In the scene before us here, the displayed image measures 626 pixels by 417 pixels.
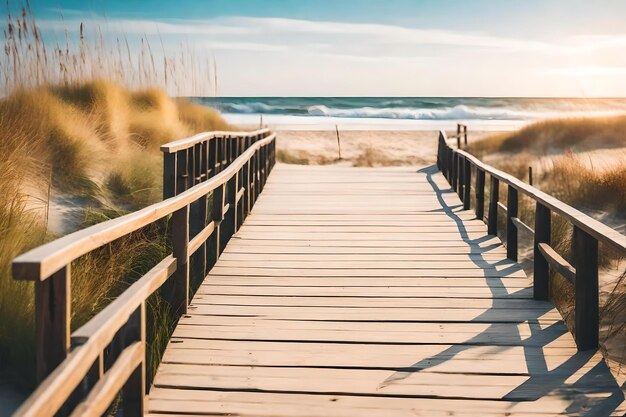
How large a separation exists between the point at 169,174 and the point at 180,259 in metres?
1.75

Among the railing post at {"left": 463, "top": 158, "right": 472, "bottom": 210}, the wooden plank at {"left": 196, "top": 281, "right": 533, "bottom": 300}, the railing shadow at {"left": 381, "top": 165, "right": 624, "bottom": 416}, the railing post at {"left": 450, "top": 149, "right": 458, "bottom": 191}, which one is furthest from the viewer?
the railing post at {"left": 450, "top": 149, "right": 458, "bottom": 191}

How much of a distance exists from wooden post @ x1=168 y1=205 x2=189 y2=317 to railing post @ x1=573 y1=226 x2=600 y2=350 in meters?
2.27

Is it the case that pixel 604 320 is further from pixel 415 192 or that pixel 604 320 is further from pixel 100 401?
pixel 415 192

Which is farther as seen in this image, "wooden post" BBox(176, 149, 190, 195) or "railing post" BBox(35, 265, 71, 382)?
"wooden post" BBox(176, 149, 190, 195)

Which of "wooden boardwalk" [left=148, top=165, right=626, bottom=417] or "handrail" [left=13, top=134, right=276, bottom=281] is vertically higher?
"handrail" [left=13, top=134, right=276, bottom=281]

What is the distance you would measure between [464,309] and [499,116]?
163 feet

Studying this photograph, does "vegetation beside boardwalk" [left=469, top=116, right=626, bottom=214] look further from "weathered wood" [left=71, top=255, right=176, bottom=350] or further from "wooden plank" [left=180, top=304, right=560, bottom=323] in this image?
"weathered wood" [left=71, top=255, right=176, bottom=350]

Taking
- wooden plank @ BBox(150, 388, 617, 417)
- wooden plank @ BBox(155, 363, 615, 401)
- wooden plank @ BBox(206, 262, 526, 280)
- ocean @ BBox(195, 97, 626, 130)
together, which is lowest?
wooden plank @ BBox(150, 388, 617, 417)

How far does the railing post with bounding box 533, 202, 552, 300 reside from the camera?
5.01 m

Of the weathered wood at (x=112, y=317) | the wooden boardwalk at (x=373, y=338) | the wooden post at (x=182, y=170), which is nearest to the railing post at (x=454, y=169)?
the wooden boardwalk at (x=373, y=338)

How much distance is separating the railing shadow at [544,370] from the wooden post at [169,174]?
273cm

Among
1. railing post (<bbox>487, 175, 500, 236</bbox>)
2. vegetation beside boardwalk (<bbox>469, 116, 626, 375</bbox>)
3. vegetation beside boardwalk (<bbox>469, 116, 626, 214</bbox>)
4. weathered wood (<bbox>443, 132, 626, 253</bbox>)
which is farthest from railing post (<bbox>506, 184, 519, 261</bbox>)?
vegetation beside boardwalk (<bbox>469, 116, 626, 214</bbox>)

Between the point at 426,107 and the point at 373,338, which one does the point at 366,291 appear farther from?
the point at 426,107

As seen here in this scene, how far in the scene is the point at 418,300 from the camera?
5.05 m
